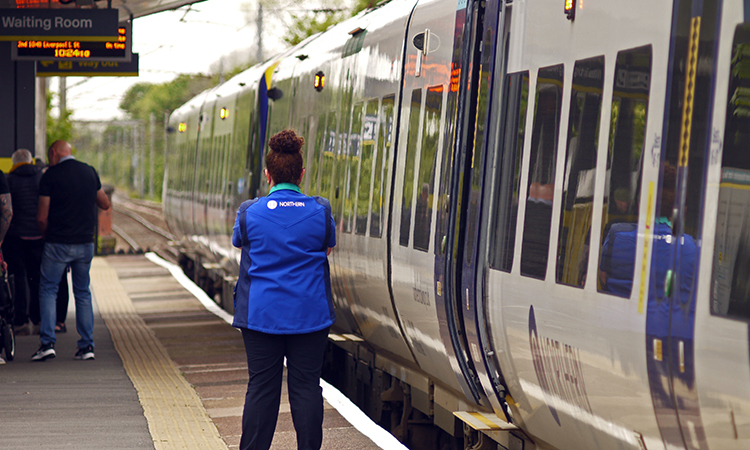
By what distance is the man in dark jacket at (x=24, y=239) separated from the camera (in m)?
10.9

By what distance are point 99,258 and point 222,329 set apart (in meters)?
15.8

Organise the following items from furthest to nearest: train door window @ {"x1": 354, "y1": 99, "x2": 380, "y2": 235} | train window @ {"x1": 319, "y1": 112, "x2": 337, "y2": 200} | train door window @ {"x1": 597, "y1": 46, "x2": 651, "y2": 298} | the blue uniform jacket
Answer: train window @ {"x1": 319, "y1": 112, "x2": 337, "y2": 200} → train door window @ {"x1": 354, "y1": 99, "x2": 380, "y2": 235} → the blue uniform jacket → train door window @ {"x1": 597, "y1": 46, "x2": 651, "y2": 298}

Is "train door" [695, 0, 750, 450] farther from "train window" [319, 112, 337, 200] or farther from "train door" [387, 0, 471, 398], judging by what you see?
"train window" [319, 112, 337, 200]

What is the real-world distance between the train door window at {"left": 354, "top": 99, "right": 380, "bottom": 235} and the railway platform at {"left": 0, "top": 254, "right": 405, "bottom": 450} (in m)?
1.29

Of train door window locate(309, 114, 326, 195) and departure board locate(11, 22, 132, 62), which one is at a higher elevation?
departure board locate(11, 22, 132, 62)

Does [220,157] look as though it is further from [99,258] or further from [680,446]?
[680,446]

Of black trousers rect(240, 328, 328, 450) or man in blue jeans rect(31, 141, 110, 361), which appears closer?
black trousers rect(240, 328, 328, 450)

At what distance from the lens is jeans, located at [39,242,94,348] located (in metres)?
9.66

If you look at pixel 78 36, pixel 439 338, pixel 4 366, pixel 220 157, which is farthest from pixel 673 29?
pixel 220 157

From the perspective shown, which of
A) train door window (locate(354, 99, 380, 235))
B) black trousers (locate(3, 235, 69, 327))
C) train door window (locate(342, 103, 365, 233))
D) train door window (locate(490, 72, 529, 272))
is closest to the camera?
train door window (locate(490, 72, 529, 272))

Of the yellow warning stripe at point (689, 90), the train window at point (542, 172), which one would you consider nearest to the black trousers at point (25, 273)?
the train window at point (542, 172)

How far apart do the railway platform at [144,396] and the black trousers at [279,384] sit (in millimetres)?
865

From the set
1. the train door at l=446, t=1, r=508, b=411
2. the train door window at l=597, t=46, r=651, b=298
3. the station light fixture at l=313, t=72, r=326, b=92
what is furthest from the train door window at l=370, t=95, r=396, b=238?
the train door window at l=597, t=46, r=651, b=298

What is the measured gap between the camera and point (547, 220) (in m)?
4.62
